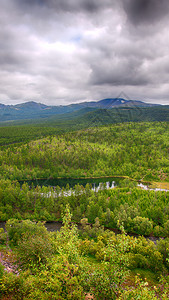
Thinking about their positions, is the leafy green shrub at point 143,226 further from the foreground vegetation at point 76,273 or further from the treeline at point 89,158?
the treeline at point 89,158

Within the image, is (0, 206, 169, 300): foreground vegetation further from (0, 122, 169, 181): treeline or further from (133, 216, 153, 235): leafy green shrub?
(0, 122, 169, 181): treeline

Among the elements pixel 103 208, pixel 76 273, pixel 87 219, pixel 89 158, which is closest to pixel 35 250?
pixel 76 273

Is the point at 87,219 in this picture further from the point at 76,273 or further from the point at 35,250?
the point at 76,273

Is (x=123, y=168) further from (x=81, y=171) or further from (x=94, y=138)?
(x=94, y=138)

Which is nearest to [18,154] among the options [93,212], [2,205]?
[2,205]

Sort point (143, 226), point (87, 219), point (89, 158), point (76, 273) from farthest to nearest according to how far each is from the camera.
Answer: point (89, 158)
point (87, 219)
point (143, 226)
point (76, 273)
